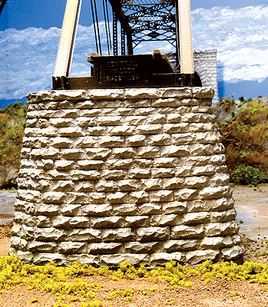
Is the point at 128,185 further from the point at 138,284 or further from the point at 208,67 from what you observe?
the point at 208,67

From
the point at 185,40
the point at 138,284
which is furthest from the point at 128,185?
the point at 185,40

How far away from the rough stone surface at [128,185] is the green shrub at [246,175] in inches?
277

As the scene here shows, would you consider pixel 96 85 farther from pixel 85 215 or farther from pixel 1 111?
pixel 1 111

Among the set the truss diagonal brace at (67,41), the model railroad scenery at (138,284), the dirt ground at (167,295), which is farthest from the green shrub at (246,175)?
the truss diagonal brace at (67,41)

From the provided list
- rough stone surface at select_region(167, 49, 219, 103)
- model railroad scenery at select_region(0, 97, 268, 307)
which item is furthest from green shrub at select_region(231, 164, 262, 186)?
rough stone surface at select_region(167, 49, 219, 103)

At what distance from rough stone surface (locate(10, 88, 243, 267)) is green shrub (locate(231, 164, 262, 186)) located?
703cm

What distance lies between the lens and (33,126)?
3805 millimetres

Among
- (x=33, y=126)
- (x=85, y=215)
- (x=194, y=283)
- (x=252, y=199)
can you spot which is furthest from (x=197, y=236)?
(x=252, y=199)

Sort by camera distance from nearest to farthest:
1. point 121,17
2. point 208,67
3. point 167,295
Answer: point 167,295 → point 121,17 → point 208,67

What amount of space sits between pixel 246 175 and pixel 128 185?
7747mm

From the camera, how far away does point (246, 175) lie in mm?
10102

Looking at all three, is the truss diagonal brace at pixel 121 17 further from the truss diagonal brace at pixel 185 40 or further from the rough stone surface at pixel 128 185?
the rough stone surface at pixel 128 185

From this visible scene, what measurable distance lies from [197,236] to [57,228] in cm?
168

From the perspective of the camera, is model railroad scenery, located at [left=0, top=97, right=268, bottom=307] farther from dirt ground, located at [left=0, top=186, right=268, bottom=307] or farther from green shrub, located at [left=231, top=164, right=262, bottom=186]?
green shrub, located at [left=231, top=164, right=262, bottom=186]
